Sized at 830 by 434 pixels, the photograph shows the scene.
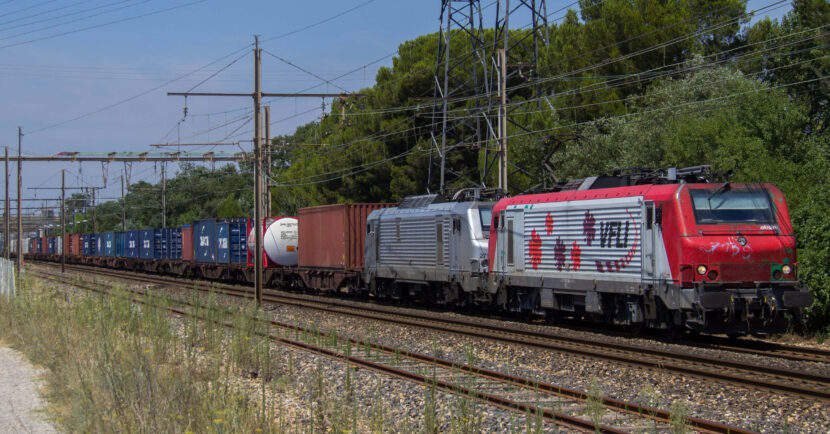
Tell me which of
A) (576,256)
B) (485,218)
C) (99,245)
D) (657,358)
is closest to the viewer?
(657,358)

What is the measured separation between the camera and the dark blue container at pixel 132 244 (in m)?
51.5

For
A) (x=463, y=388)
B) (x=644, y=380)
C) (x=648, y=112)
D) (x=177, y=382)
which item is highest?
(x=648, y=112)

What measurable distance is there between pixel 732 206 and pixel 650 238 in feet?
5.10

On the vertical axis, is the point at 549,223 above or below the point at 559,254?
above

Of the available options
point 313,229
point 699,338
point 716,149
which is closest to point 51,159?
point 313,229

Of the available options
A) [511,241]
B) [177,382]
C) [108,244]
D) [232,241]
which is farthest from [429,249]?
[108,244]

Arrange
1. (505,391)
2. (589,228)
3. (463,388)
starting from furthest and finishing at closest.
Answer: (589,228), (505,391), (463,388)

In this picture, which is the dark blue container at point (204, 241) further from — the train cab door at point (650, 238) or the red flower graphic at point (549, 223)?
the train cab door at point (650, 238)

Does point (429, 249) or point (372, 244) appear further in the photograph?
point (372, 244)

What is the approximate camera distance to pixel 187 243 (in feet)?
Result: 142

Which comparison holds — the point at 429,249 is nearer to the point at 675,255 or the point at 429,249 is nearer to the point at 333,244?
the point at 333,244

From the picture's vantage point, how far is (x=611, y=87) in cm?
3189

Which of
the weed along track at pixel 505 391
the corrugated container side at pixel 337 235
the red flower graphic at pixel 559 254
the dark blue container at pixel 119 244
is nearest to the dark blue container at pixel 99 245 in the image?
the dark blue container at pixel 119 244

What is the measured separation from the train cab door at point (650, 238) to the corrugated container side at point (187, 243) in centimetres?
3156
